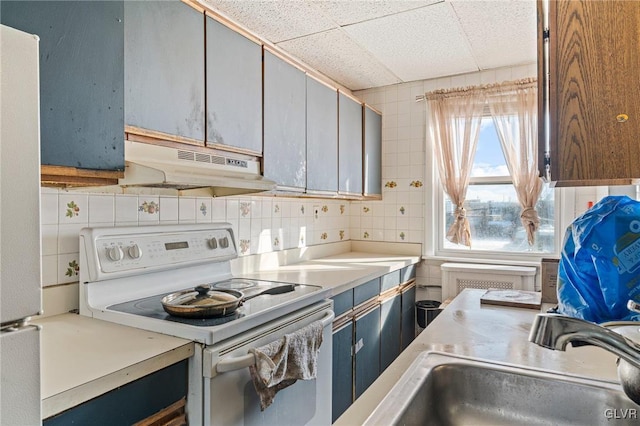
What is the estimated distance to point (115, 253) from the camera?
1.44 metres

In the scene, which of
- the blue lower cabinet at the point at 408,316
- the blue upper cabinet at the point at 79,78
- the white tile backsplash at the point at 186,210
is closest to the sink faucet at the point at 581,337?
the blue upper cabinet at the point at 79,78

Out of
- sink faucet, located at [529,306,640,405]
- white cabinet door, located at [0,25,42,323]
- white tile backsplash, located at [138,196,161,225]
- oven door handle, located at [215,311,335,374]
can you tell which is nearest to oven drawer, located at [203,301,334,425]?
oven door handle, located at [215,311,335,374]

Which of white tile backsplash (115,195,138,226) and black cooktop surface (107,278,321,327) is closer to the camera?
black cooktop surface (107,278,321,327)

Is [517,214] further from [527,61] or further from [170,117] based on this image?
[170,117]

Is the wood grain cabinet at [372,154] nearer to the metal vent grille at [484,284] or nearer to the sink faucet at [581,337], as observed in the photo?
the metal vent grille at [484,284]

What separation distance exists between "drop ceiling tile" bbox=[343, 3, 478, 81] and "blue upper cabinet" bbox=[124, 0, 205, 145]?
3.59 feet

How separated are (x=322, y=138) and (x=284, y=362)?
4.96 feet

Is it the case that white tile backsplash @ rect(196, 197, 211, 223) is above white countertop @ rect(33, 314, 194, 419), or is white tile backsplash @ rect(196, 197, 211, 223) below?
above

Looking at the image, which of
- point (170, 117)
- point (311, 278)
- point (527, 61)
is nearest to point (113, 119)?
point (170, 117)

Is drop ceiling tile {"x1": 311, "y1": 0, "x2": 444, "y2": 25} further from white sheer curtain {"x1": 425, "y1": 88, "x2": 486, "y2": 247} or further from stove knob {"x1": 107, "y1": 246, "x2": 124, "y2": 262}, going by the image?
stove knob {"x1": 107, "y1": 246, "x2": 124, "y2": 262}

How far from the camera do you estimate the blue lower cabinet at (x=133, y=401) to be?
88 centimetres

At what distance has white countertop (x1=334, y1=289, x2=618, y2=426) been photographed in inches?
32.1

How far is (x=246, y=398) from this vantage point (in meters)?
1.28

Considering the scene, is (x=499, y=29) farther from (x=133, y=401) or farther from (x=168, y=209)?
(x=133, y=401)
